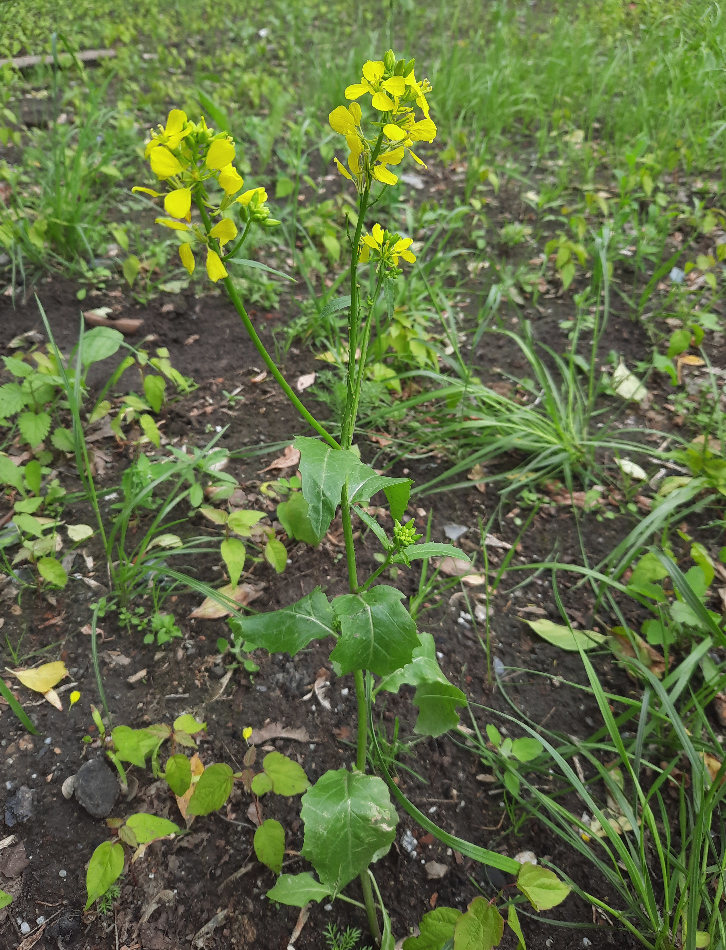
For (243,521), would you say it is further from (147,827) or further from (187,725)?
(147,827)

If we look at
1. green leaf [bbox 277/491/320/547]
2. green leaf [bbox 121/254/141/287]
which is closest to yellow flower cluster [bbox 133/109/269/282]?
green leaf [bbox 277/491/320/547]

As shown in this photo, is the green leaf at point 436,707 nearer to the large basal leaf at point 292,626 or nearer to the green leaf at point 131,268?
the large basal leaf at point 292,626

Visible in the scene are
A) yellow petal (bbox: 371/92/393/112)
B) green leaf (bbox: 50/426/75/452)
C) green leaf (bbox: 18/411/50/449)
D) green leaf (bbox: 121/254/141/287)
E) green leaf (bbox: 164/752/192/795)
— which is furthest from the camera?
green leaf (bbox: 121/254/141/287)

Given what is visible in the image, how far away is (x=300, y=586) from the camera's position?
1.71 meters

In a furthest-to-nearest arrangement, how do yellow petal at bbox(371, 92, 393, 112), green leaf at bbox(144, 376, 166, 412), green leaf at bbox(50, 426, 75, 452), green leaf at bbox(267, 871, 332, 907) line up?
green leaf at bbox(144, 376, 166, 412), green leaf at bbox(50, 426, 75, 452), green leaf at bbox(267, 871, 332, 907), yellow petal at bbox(371, 92, 393, 112)

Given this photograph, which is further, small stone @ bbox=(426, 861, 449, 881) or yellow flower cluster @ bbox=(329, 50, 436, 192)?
small stone @ bbox=(426, 861, 449, 881)

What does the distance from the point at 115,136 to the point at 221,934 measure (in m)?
3.92

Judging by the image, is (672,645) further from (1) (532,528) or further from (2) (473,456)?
(2) (473,456)

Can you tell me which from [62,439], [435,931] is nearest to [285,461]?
[62,439]

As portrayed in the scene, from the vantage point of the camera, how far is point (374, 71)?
32.7 inches

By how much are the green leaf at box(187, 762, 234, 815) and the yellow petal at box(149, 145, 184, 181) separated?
3.61 feet

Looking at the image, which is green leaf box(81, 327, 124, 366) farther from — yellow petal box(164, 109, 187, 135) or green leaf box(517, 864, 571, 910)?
green leaf box(517, 864, 571, 910)

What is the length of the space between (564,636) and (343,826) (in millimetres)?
891

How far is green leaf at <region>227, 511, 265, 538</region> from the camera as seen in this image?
5.32 ft
